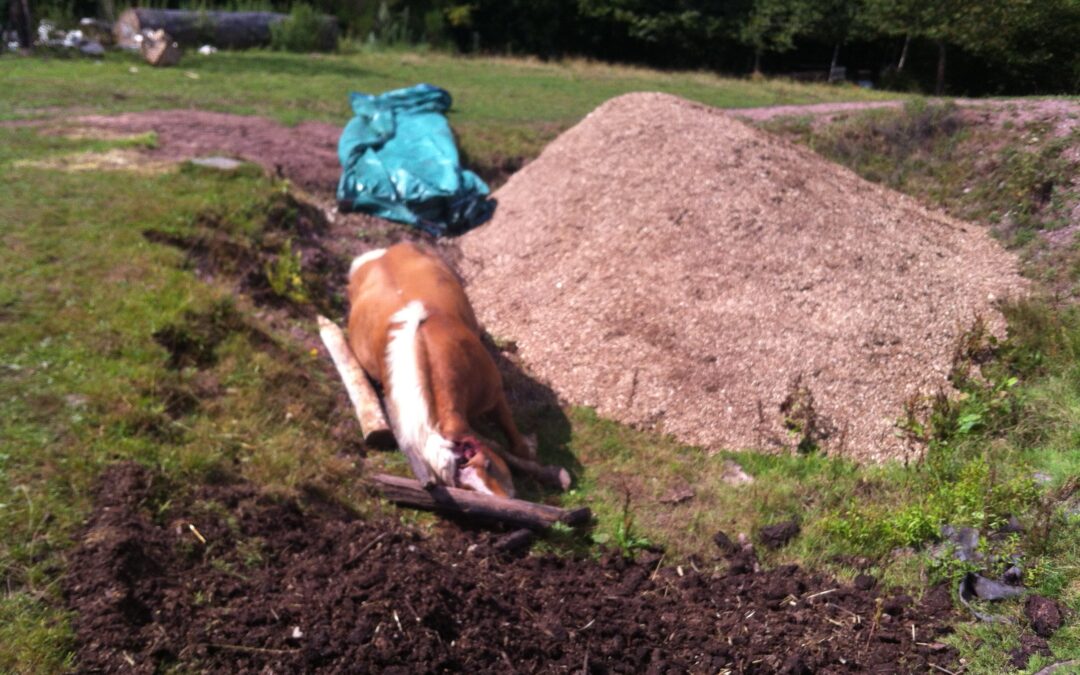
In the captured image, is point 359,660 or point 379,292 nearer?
point 359,660

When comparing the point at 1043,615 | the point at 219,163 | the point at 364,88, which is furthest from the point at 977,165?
the point at 364,88

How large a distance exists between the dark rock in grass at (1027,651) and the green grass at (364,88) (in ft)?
Result: 26.8

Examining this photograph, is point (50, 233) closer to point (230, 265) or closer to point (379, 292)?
point (230, 265)

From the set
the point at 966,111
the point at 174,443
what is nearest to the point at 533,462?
the point at 174,443

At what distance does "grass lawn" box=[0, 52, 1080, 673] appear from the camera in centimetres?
463

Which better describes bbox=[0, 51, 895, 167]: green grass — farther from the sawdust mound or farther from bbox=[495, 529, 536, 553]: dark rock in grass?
bbox=[495, 529, 536, 553]: dark rock in grass

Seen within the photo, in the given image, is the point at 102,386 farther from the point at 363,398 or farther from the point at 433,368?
the point at 433,368

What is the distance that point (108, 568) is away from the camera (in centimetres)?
425

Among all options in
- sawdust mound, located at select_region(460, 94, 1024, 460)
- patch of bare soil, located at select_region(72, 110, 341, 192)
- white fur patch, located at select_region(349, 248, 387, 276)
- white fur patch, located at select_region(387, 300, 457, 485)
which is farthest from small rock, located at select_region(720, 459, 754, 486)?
patch of bare soil, located at select_region(72, 110, 341, 192)

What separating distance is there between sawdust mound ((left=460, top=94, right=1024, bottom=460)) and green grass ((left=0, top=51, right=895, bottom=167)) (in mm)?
2862

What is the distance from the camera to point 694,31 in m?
24.4

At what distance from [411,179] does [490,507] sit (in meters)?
5.38

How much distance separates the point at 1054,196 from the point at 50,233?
844 centimetres

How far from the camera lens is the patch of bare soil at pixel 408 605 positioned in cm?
Answer: 411
